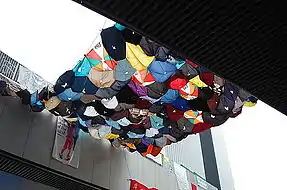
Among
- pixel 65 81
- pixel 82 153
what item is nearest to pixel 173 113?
pixel 65 81

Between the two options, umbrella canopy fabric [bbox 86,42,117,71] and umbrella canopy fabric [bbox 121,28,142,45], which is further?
umbrella canopy fabric [bbox 86,42,117,71]

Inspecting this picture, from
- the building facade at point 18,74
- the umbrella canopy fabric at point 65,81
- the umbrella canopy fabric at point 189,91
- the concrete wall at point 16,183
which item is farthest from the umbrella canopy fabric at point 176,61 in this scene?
the concrete wall at point 16,183

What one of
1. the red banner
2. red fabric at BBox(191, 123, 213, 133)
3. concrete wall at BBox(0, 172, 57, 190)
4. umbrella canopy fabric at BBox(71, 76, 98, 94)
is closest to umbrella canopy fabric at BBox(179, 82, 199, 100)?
red fabric at BBox(191, 123, 213, 133)

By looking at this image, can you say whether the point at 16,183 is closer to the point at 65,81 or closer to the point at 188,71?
the point at 65,81

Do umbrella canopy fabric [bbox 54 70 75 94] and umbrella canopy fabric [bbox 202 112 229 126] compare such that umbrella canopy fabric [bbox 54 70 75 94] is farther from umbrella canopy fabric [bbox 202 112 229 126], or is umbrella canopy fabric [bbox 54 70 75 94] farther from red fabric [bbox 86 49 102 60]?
umbrella canopy fabric [bbox 202 112 229 126]

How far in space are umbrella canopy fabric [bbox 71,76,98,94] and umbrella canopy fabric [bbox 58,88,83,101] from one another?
0.07m

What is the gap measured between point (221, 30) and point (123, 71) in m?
1.03

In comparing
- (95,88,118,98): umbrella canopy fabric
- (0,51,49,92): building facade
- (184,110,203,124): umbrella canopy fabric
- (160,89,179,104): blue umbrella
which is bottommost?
(95,88,118,98): umbrella canopy fabric

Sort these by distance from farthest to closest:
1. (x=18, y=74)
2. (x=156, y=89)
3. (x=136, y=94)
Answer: (x=18, y=74)
(x=136, y=94)
(x=156, y=89)

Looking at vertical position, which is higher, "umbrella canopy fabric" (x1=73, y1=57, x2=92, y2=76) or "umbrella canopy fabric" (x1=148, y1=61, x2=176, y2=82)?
"umbrella canopy fabric" (x1=73, y1=57, x2=92, y2=76)

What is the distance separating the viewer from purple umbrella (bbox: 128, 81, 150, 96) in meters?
2.21

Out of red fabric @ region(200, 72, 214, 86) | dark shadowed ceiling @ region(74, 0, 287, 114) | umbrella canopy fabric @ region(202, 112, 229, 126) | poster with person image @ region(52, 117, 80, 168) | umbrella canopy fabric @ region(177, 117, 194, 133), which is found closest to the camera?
dark shadowed ceiling @ region(74, 0, 287, 114)

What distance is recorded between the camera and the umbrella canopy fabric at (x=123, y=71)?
77.7 inches

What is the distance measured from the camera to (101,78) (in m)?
2.12
